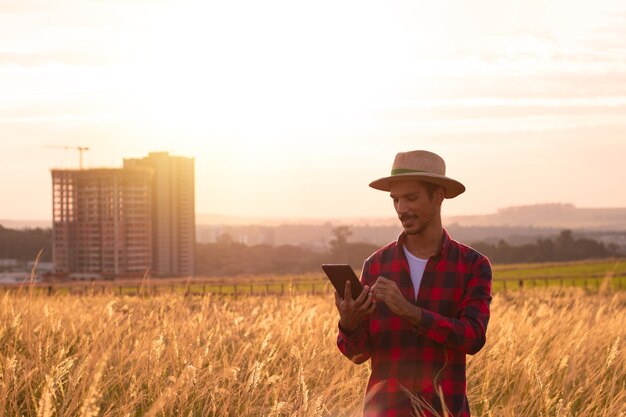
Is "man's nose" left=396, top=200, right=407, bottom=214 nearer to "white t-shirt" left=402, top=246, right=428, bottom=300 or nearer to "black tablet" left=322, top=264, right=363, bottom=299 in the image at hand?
"white t-shirt" left=402, top=246, right=428, bottom=300

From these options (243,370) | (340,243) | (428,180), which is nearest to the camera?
(428,180)

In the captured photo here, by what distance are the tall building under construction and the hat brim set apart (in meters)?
182

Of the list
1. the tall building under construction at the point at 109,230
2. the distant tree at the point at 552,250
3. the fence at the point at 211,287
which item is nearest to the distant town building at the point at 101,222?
the tall building under construction at the point at 109,230

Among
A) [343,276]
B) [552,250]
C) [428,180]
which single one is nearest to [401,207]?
[428,180]

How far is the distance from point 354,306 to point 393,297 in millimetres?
224

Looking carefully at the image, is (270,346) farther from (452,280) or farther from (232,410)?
(452,280)

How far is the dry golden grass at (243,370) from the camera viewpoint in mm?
4609

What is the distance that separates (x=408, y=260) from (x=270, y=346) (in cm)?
301

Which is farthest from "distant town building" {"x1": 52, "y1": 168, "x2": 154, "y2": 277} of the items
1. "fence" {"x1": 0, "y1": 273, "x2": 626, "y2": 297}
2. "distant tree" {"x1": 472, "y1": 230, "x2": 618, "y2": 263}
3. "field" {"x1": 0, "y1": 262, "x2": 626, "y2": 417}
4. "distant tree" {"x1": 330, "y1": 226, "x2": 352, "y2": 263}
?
"field" {"x1": 0, "y1": 262, "x2": 626, "y2": 417}

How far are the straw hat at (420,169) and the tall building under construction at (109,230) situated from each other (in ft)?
597

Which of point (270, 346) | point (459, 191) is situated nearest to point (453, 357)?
point (459, 191)

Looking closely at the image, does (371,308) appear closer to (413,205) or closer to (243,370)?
(413,205)

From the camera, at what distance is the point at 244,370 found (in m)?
6.31

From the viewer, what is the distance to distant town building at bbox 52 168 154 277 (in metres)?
187
